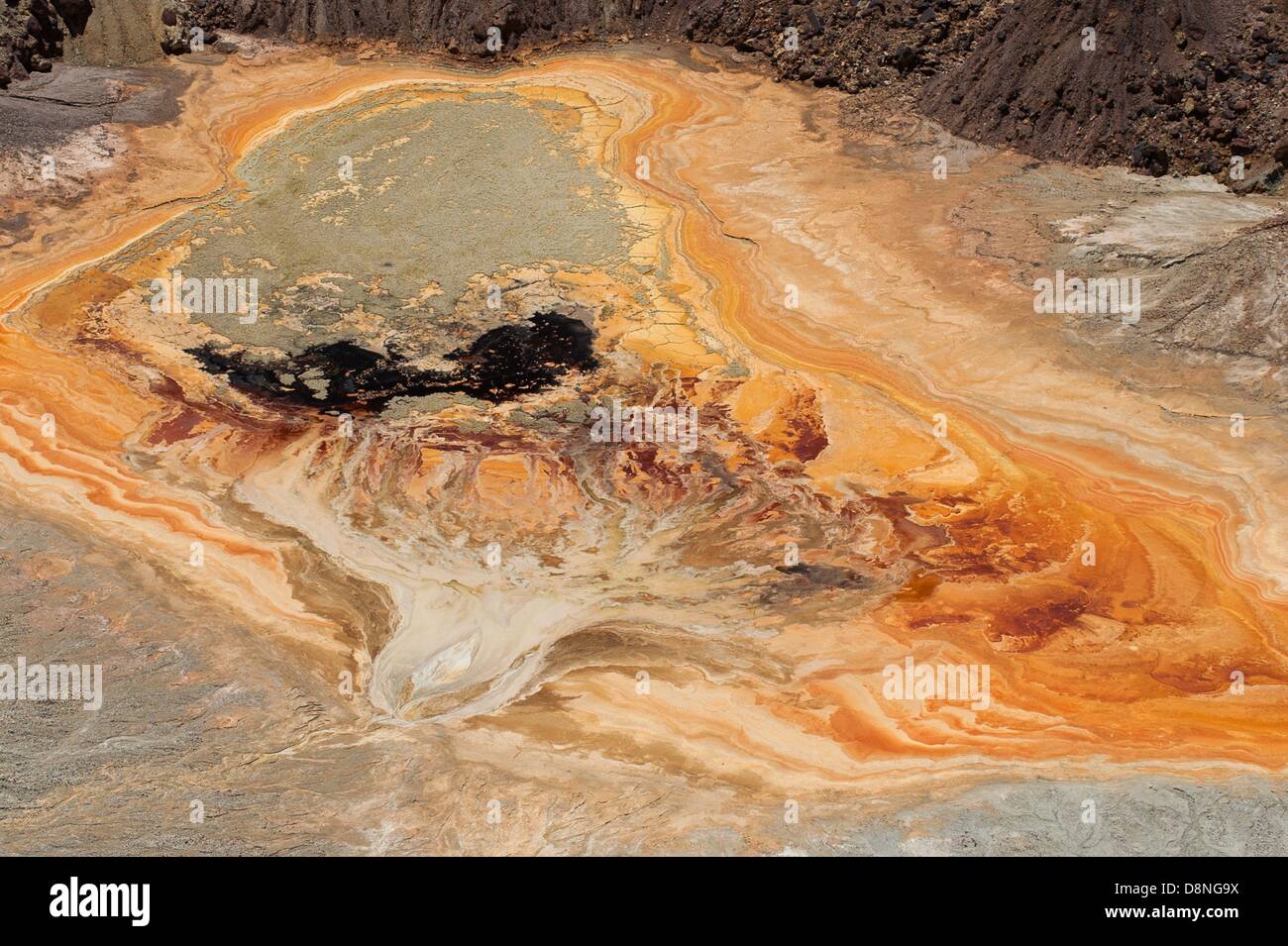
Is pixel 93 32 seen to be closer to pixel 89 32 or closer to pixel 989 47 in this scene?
pixel 89 32

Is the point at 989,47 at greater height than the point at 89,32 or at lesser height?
greater

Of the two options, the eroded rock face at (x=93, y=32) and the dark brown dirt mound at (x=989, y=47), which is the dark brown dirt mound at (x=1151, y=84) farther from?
the eroded rock face at (x=93, y=32)

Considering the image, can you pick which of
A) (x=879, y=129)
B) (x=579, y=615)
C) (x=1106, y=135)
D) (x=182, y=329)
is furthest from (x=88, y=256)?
(x=1106, y=135)

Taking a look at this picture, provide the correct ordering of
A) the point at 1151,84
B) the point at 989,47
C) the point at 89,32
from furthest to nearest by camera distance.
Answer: the point at 89,32
the point at 989,47
the point at 1151,84

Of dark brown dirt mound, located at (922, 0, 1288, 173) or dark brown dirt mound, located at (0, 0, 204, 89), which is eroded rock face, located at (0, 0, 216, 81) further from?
dark brown dirt mound, located at (922, 0, 1288, 173)

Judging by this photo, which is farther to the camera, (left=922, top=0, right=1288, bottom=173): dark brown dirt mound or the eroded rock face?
the eroded rock face

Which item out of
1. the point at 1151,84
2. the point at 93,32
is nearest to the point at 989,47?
the point at 1151,84

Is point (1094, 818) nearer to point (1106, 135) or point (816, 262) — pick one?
point (816, 262)

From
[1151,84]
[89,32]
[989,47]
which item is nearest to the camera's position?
[1151,84]

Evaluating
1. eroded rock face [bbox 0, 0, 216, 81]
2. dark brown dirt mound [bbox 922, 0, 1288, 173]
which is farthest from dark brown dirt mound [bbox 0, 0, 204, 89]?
dark brown dirt mound [bbox 922, 0, 1288, 173]

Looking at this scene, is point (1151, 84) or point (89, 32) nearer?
point (1151, 84)
